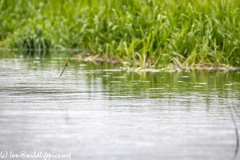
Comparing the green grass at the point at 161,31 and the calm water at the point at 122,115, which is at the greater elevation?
the green grass at the point at 161,31

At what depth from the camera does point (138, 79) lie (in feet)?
35.8

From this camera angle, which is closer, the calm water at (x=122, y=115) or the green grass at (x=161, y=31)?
the calm water at (x=122, y=115)

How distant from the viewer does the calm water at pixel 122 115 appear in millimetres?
5383

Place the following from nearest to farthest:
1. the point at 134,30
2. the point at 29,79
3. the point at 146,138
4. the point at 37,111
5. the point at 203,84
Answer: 1. the point at 146,138
2. the point at 37,111
3. the point at 203,84
4. the point at 29,79
5. the point at 134,30

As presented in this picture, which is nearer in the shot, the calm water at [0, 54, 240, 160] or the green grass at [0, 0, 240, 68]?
the calm water at [0, 54, 240, 160]

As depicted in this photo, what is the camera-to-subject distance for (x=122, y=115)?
275 inches

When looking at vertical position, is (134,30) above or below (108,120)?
above

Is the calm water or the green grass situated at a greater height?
the green grass

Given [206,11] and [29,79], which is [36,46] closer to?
[206,11]

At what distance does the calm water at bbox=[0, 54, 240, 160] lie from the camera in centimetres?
538

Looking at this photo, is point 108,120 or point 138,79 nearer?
point 108,120

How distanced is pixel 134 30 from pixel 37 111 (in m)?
6.93

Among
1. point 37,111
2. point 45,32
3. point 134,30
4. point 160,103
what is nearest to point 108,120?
point 37,111

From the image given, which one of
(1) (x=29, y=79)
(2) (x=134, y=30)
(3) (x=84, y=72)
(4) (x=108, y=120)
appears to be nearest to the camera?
(4) (x=108, y=120)
